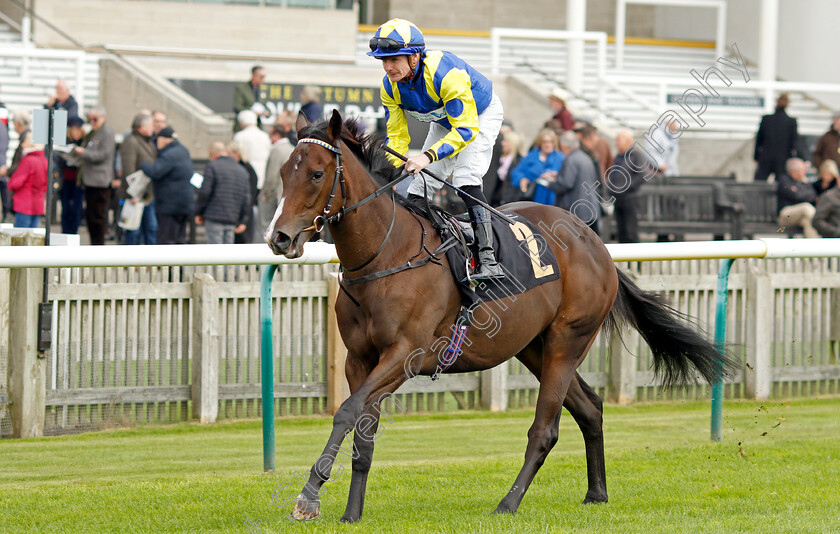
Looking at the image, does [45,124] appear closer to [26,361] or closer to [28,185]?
[26,361]

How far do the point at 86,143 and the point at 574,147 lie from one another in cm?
513

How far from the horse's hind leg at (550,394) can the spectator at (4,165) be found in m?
7.58

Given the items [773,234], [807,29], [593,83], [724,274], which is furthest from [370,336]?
[807,29]

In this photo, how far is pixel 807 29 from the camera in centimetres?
2428

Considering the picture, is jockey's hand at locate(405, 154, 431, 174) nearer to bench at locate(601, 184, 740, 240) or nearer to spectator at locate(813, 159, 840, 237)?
spectator at locate(813, 159, 840, 237)

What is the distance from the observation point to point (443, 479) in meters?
5.58

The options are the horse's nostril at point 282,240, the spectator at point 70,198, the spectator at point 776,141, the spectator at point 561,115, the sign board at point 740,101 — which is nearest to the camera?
the horse's nostril at point 282,240

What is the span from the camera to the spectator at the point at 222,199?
10.9 metres

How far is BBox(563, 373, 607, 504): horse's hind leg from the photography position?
17.3 ft

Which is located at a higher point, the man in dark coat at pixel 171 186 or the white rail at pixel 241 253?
the man in dark coat at pixel 171 186

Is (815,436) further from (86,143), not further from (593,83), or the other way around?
(593,83)

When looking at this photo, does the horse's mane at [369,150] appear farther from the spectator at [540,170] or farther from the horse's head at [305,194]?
the spectator at [540,170]

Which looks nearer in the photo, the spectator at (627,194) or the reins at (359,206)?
the reins at (359,206)

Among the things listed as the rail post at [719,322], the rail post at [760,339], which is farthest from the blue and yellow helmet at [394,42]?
the rail post at [760,339]
